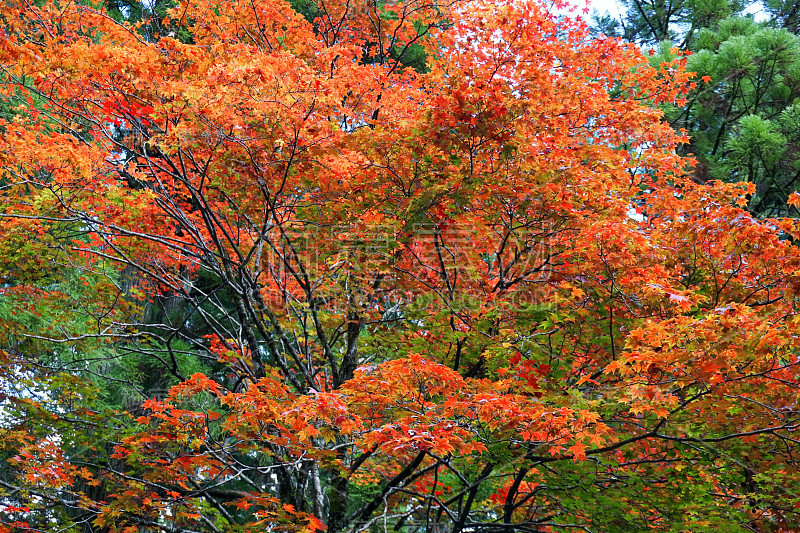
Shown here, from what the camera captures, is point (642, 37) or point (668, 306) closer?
point (668, 306)

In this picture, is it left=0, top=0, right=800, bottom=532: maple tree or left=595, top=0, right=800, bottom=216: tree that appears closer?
left=0, top=0, right=800, bottom=532: maple tree

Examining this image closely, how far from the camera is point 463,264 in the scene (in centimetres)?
639

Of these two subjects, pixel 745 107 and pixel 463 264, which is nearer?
pixel 463 264

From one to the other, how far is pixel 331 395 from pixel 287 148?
8.30 feet

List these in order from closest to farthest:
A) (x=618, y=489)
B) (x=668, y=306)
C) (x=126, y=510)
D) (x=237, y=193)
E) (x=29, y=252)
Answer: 1. (x=668, y=306)
2. (x=618, y=489)
3. (x=126, y=510)
4. (x=237, y=193)
5. (x=29, y=252)

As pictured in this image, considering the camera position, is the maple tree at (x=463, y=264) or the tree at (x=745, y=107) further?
the tree at (x=745, y=107)

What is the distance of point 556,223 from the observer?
596 centimetres

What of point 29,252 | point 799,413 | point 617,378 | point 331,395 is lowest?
point 799,413

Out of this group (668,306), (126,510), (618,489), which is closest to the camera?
(668,306)

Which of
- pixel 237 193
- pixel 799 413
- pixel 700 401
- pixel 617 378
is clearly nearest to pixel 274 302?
pixel 237 193

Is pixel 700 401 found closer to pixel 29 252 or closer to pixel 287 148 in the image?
pixel 287 148

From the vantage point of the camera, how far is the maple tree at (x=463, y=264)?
4535 mm

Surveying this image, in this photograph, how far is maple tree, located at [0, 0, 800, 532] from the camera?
454 centimetres

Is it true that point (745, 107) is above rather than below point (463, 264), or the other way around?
above
